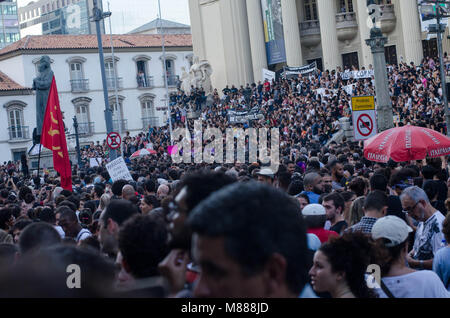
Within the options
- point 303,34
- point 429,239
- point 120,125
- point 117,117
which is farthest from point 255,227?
point 120,125

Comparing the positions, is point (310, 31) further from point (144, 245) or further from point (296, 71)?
point (144, 245)

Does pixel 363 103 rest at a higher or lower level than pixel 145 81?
lower

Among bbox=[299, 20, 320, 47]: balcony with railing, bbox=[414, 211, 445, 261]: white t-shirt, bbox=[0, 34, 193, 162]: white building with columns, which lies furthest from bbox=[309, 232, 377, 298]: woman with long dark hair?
bbox=[0, 34, 193, 162]: white building with columns

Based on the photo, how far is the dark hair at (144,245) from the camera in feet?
11.7

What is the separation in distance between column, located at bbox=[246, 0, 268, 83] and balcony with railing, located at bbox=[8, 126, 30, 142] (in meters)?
22.1

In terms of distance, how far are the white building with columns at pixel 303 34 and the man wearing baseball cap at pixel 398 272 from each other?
112 feet

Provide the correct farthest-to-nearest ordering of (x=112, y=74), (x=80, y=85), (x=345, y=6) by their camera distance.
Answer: (x=112, y=74) → (x=80, y=85) → (x=345, y=6)

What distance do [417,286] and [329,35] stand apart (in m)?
38.2

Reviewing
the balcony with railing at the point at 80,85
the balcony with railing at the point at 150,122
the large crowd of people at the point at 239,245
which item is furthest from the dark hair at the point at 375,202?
the balcony with railing at the point at 150,122

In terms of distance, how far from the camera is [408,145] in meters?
11.2

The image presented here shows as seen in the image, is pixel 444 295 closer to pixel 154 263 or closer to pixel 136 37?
pixel 154 263

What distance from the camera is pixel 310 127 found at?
94.7ft

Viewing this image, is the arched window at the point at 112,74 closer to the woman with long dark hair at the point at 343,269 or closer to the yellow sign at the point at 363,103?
the yellow sign at the point at 363,103

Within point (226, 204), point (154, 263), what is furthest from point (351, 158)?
point (226, 204)
